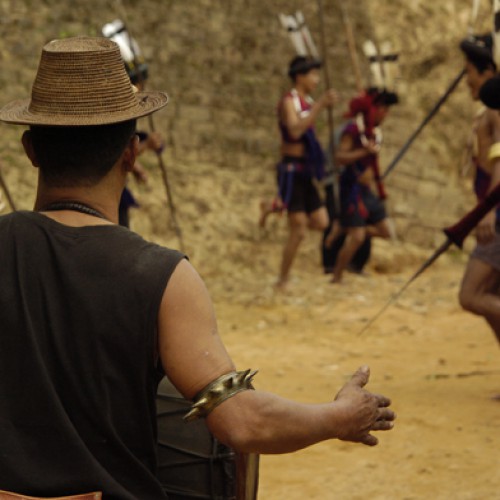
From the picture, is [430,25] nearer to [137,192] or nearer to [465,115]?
[465,115]

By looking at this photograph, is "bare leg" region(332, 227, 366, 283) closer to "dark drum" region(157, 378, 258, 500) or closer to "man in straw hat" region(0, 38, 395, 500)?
"dark drum" region(157, 378, 258, 500)

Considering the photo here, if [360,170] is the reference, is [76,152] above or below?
above

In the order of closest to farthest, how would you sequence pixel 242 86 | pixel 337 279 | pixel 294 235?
pixel 294 235, pixel 337 279, pixel 242 86

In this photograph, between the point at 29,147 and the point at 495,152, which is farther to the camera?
the point at 495,152

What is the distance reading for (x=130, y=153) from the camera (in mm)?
2529

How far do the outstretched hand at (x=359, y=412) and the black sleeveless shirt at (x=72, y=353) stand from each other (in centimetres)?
47

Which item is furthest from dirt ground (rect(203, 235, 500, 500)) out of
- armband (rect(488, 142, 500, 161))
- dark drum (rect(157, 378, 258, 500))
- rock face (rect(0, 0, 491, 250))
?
dark drum (rect(157, 378, 258, 500))

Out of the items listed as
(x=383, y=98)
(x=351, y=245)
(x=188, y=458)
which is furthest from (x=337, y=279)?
(x=188, y=458)

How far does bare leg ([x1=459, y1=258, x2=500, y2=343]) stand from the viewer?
575 cm

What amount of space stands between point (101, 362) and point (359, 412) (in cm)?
63

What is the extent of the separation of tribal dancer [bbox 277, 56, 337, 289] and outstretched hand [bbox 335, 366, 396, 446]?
24.4 feet

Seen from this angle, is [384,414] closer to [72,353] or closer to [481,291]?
[72,353]

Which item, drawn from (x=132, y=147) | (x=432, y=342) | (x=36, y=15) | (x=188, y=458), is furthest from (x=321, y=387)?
(x=36, y=15)

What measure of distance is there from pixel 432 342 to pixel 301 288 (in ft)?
7.82
